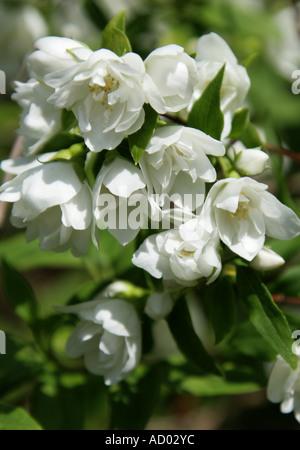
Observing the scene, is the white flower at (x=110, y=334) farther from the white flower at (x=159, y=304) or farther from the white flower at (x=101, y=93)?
the white flower at (x=101, y=93)

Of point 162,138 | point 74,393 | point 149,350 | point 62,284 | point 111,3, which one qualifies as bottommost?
point 62,284

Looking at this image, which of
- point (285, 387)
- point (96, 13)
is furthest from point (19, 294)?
point (96, 13)

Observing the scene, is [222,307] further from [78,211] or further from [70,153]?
[70,153]

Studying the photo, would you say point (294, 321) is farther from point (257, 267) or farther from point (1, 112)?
point (1, 112)

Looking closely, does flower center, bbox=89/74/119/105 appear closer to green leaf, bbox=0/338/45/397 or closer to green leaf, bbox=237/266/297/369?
green leaf, bbox=237/266/297/369

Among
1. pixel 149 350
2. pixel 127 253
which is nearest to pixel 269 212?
pixel 149 350

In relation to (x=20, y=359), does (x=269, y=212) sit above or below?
above

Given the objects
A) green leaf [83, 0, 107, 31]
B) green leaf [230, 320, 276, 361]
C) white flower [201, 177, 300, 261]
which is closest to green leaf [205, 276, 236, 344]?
white flower [201, 177, 300, 261]
